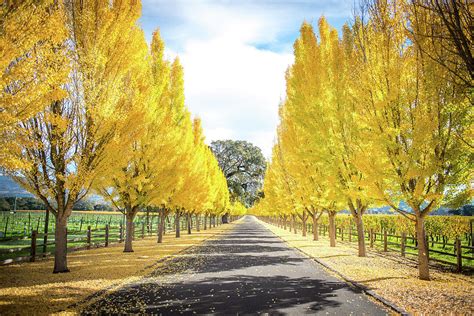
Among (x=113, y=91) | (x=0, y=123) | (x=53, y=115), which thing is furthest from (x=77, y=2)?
(x=0, y=123)

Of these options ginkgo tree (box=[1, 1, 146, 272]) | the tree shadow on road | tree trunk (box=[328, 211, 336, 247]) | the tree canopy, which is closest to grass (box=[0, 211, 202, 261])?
ginkgo tree (box=[1, 1, 146, 272])

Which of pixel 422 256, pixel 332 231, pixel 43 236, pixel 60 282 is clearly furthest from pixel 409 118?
pixel 43 236

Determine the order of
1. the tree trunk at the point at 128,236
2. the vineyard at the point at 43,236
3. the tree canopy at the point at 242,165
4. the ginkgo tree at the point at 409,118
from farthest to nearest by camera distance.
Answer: the tree canopy at the point at 242,165 → the tree trunk at the point at 128,236 → the vineyard at the point at 43,236 → the ginkgo tree at the point at 409,118

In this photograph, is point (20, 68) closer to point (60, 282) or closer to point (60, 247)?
point (60, 282)

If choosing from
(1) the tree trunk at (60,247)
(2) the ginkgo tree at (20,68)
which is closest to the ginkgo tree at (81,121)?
Result: (1) the tree trunk at (60,247)

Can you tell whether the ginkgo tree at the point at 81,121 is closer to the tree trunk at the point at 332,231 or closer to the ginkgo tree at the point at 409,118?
the ginkgo tree at the point at 409,118

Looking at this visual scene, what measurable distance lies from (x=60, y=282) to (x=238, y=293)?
16.3ft

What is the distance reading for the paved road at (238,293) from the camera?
21.2 ft

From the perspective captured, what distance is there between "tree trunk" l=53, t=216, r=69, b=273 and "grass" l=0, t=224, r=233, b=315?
33cm

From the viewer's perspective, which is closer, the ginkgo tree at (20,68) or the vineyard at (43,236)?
the ginkgo tree at (20,68)

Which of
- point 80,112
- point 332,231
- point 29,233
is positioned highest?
point 80,112

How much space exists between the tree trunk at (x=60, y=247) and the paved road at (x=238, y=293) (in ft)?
9.69

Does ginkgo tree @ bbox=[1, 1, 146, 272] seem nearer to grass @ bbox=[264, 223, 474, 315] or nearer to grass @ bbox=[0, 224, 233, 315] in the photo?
grass @ bbox=[0, 224, 233, 315]

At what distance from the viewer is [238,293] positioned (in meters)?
7.89
